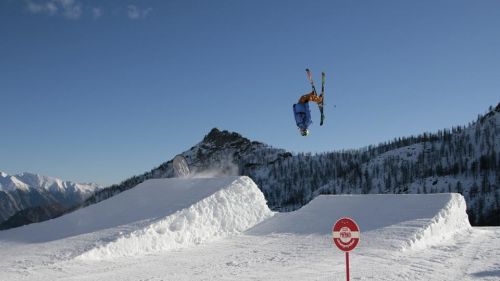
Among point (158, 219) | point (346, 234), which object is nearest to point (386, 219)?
point (158, 219)

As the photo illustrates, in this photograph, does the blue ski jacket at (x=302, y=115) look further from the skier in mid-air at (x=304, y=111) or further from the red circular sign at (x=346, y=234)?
the red circular sign at (x=346, y=234)

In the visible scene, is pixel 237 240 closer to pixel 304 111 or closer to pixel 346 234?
pixel 304 111

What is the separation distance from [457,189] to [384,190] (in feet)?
105

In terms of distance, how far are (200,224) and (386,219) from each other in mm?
8872

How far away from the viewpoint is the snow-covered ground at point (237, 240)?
14852 mm

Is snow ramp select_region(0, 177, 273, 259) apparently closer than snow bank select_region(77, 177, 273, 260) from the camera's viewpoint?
No

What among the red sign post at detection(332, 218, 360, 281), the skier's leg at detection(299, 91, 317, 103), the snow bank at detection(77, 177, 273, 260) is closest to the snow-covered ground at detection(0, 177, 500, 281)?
the snow bank at detection(77, 177, 273, 260)

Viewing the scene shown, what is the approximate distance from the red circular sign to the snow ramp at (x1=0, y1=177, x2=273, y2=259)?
30.7ft

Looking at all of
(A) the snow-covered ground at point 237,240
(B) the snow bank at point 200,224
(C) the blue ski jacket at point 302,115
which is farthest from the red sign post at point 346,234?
(C) the blue ski jacket at point 302,115

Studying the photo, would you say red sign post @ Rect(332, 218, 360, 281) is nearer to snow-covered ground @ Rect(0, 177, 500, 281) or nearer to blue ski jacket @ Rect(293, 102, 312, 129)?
snow-covered ground @ Rect(0, 177, 500, 281)

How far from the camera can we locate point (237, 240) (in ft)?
72.7

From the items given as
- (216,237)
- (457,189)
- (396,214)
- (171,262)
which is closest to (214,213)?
(216,237)

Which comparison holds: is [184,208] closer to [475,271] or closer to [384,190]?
[475,271]

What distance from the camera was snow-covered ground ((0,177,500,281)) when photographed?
1485 cm
